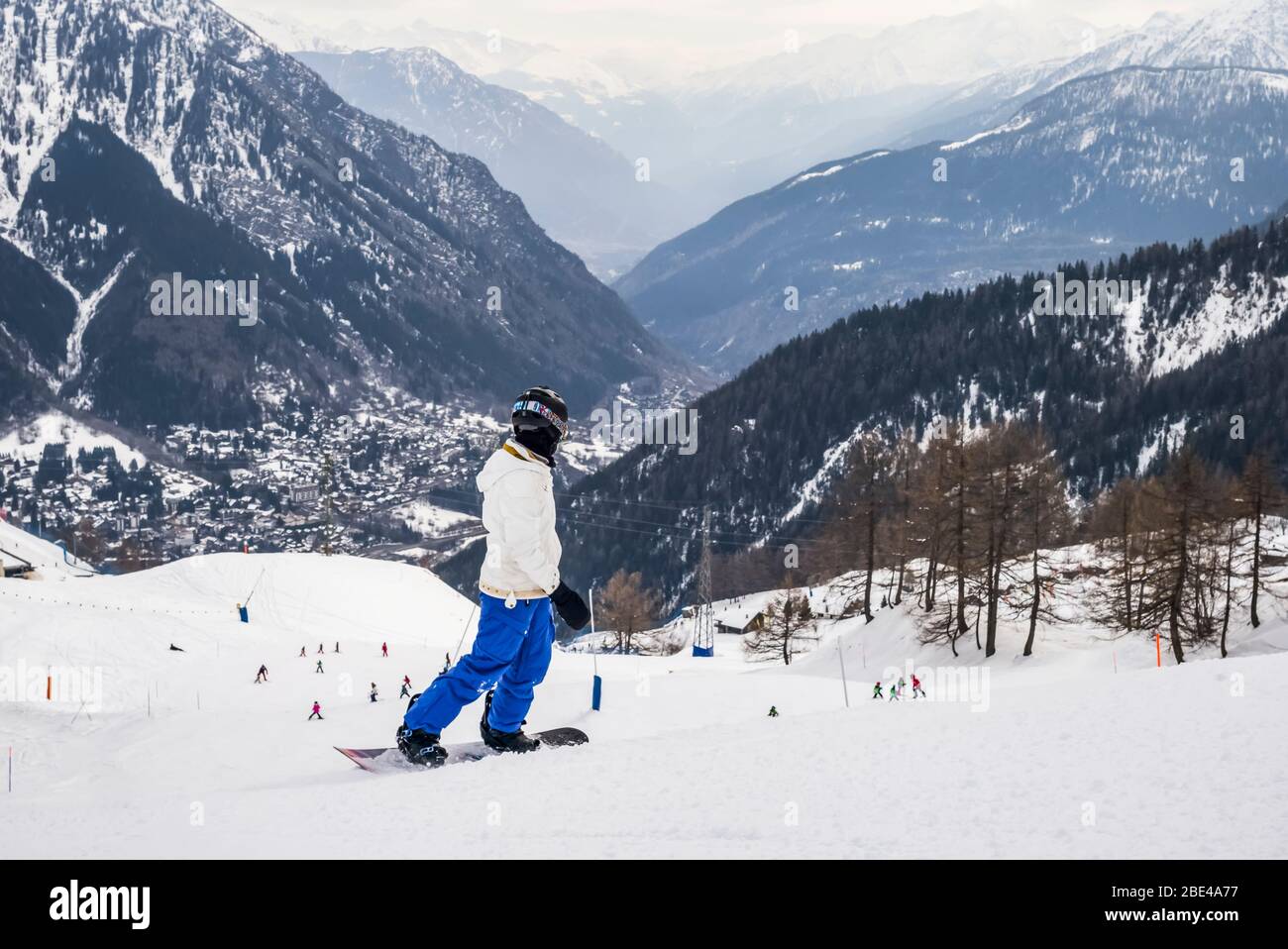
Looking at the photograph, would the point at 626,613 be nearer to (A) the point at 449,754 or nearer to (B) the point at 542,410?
(A) the point at 449,754

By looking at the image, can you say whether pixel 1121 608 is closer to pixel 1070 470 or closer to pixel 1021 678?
pixel 1021 678

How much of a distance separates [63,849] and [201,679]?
103ft

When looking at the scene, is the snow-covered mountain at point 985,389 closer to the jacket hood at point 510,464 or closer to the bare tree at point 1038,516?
the bare tree at point 1038,516

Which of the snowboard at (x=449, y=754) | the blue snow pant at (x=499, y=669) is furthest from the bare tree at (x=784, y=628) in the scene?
the blue snow pant at (x=499, y=669)

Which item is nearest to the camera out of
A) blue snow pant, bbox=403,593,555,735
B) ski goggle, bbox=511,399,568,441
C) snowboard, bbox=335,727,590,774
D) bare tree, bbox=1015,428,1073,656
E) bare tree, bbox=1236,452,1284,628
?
ski goggle, bbox=511,399,568,441

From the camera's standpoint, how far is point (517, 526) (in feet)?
37.0

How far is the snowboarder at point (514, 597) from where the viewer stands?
11.3 metres

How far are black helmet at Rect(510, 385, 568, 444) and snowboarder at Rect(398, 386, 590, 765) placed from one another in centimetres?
1

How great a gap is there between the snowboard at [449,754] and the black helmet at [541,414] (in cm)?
351

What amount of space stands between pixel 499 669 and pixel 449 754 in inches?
56.9

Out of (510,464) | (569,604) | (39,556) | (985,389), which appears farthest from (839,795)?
(985,389)

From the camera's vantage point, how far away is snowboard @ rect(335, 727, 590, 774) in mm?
12336

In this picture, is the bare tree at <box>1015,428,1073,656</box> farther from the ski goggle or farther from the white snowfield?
the ski goggle

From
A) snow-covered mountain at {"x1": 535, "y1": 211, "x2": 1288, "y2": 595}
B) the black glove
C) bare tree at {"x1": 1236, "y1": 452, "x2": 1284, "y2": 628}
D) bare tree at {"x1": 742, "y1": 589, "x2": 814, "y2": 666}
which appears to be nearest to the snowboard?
the black glove
